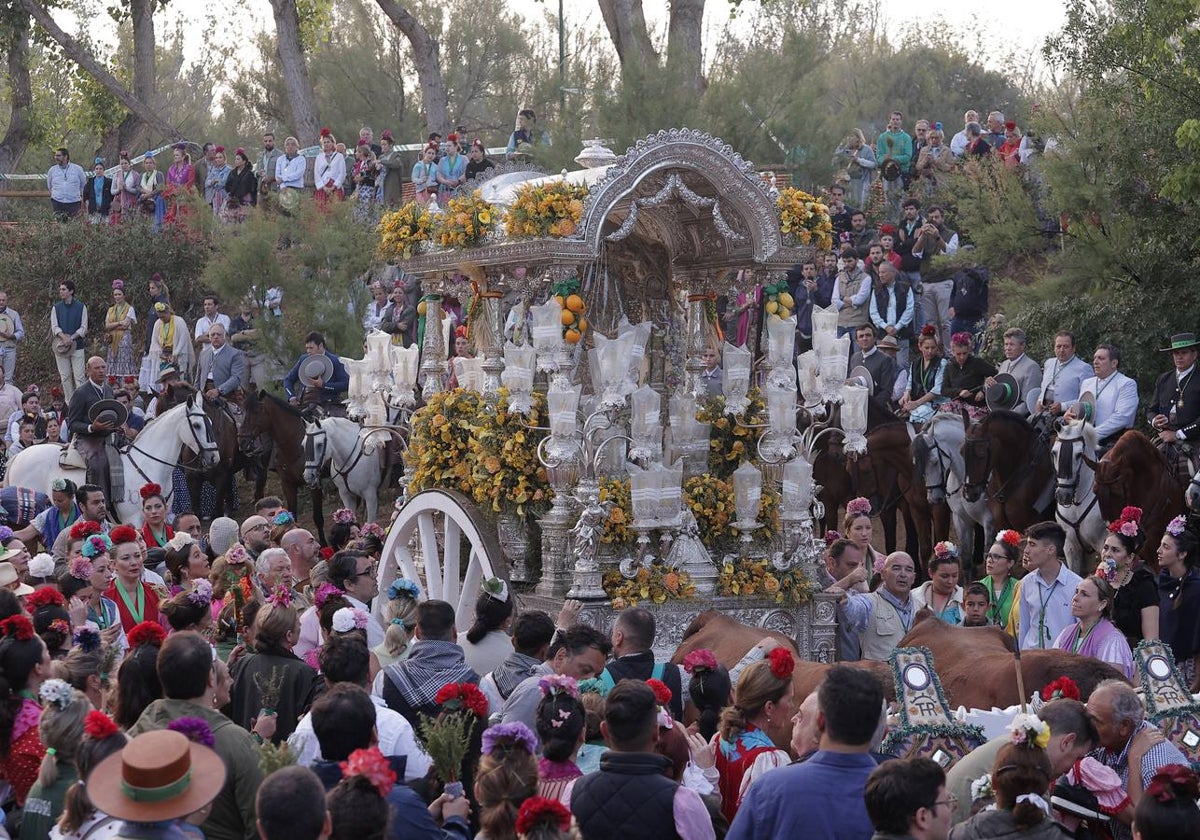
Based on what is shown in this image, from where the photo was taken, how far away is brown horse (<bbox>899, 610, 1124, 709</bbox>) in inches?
300

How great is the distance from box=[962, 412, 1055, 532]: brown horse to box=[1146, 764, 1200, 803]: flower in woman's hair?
10431 mm

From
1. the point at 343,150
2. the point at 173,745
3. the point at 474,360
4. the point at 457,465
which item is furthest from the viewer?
the point at 343,150

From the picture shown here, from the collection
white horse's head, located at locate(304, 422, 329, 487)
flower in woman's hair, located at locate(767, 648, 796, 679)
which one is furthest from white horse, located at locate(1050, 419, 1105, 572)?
flower in woman's hair, located at locate(767, 648, 796, 679)

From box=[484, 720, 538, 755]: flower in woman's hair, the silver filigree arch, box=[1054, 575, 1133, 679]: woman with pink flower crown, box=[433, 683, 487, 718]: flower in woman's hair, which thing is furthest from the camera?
the silver filigree arch

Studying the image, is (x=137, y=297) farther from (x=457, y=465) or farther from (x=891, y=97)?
(x=891, y=97)

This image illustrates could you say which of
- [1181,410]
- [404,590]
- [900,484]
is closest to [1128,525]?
[404,590]

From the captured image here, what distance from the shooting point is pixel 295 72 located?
3120cm

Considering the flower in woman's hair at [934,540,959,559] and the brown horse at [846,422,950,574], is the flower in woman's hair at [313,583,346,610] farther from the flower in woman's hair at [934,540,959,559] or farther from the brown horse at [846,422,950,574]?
the brown horse at [846,422,950,574]

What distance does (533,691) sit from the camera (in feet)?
22.2

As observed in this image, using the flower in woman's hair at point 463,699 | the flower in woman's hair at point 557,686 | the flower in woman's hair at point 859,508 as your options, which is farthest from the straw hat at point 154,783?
the flower in woman's hair at point 859,508

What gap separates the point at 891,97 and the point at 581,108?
17.0 metres

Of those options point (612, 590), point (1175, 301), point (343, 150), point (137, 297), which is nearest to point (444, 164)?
point (343, 150)

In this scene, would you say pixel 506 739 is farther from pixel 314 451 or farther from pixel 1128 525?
pixel 314 451

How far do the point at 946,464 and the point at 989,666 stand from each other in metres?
8.09
